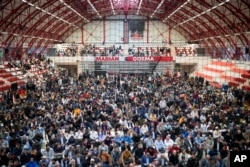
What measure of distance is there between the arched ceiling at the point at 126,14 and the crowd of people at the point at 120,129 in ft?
29.0

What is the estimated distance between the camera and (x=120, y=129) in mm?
12922

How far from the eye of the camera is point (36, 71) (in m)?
32.5

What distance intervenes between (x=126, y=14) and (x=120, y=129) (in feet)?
105

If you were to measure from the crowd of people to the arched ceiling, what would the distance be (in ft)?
29.0

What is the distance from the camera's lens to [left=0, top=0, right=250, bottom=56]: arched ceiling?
26.9m

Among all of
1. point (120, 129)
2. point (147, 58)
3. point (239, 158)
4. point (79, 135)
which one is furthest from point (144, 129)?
point (147, 58)

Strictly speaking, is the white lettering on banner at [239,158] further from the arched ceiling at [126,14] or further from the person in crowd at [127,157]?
the arched ceiling at [126,14]

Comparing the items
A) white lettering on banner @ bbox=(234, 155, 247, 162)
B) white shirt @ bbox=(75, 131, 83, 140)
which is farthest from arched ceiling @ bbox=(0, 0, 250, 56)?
white lettering on banner @ bbox=(234, 155, 247, 162)

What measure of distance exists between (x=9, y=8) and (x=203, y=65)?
74.0ft

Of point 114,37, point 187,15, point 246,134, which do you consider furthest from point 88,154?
point 114,37

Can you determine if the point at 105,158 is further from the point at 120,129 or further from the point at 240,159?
the point at 240,159

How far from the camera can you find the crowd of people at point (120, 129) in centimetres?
1033

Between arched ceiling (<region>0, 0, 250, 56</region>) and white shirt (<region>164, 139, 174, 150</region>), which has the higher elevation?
arched ceiling (<region>0, 0, 250, 56</region>)

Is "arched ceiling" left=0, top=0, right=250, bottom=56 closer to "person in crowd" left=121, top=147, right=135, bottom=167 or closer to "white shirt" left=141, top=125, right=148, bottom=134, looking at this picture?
"white shirt" left=141, top=125, right=148, bottom=134
